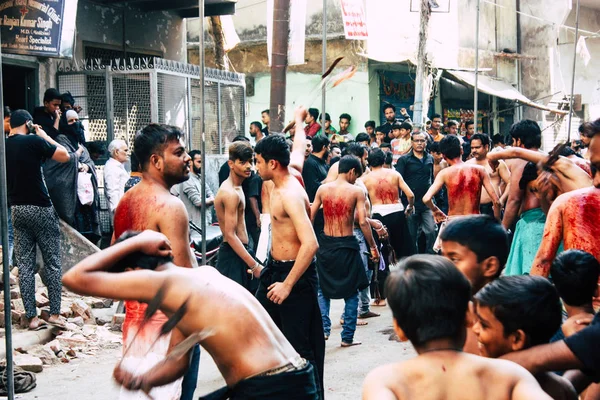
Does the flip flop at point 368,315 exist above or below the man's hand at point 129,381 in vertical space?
below

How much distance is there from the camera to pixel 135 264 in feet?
11.1

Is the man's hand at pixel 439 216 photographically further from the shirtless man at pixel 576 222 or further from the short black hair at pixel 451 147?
the shirtless man at pixel 576 222

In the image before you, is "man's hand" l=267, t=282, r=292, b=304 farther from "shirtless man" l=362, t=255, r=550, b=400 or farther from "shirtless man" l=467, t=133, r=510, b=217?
"shirtless man" l=467, t=133, r=510, b=217

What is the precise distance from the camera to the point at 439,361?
239 centimetres

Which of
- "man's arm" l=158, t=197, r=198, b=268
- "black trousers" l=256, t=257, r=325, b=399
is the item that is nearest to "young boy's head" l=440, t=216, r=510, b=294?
"man's arm" l=158, t=197, r=198, b=268

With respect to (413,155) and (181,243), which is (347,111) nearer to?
(413,155)

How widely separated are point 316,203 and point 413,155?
419cm

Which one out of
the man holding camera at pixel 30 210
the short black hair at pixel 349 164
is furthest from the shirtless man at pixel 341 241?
the man holding camera at pixel 30 210

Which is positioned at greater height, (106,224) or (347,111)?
(347,111)

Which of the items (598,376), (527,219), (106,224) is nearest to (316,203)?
(527,219)

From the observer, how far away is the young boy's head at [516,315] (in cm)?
287

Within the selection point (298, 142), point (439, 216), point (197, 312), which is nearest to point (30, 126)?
point (298, 142)

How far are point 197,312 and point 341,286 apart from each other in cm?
491

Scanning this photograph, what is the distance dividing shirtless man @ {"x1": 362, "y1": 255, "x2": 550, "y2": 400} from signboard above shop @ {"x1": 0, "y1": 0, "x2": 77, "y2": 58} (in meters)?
8.26
